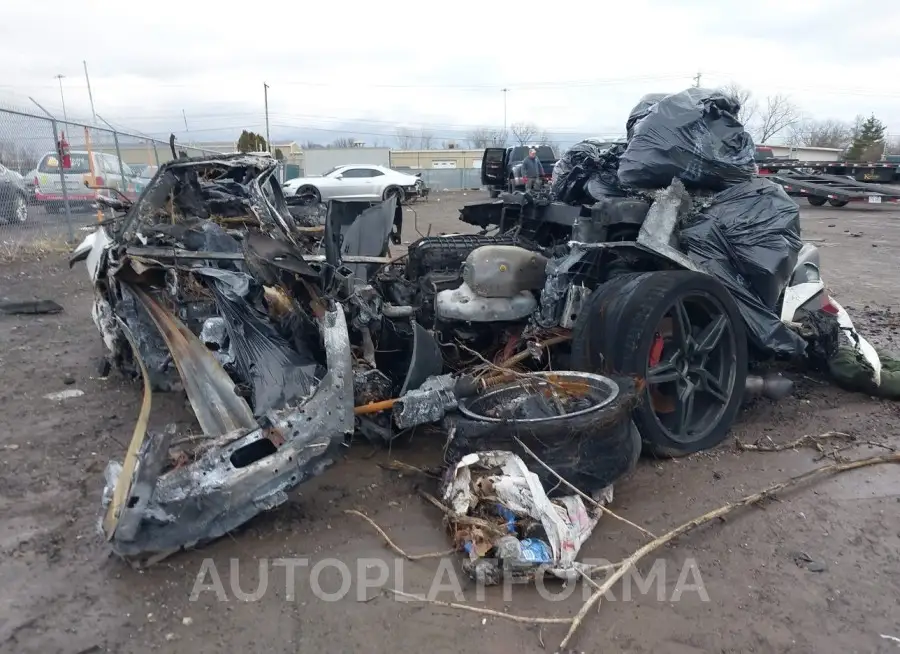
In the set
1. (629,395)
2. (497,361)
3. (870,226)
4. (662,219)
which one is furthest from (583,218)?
(870,226)

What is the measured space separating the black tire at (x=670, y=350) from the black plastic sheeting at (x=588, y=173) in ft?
5.42

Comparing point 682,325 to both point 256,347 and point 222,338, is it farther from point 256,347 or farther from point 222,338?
point 222,338

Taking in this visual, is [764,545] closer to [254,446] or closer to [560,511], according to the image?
[560,511]

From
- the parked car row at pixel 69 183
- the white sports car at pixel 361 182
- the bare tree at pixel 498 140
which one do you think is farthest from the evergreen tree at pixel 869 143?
the parked car row at pixel 69 183

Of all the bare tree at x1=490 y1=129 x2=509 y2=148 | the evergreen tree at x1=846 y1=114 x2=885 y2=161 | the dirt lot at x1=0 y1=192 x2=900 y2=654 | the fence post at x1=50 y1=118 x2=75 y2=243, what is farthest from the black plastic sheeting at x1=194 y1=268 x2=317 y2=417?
the evergreen tree at x1=846 y1=114 x2=885 y2=161

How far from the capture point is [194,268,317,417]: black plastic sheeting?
11.1 feet

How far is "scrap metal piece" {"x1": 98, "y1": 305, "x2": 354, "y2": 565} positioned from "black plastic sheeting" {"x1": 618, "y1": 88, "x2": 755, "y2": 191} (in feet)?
9.02

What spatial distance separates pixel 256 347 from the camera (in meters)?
3.52

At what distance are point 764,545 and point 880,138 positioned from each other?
2002 inches

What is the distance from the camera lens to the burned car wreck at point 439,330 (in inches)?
113

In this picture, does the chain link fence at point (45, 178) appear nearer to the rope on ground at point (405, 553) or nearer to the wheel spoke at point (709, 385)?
the rope on ground at point (405, 553)

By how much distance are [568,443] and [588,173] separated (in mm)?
3278


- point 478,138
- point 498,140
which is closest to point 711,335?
point 498,140

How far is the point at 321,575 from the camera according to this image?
2.69 metres
